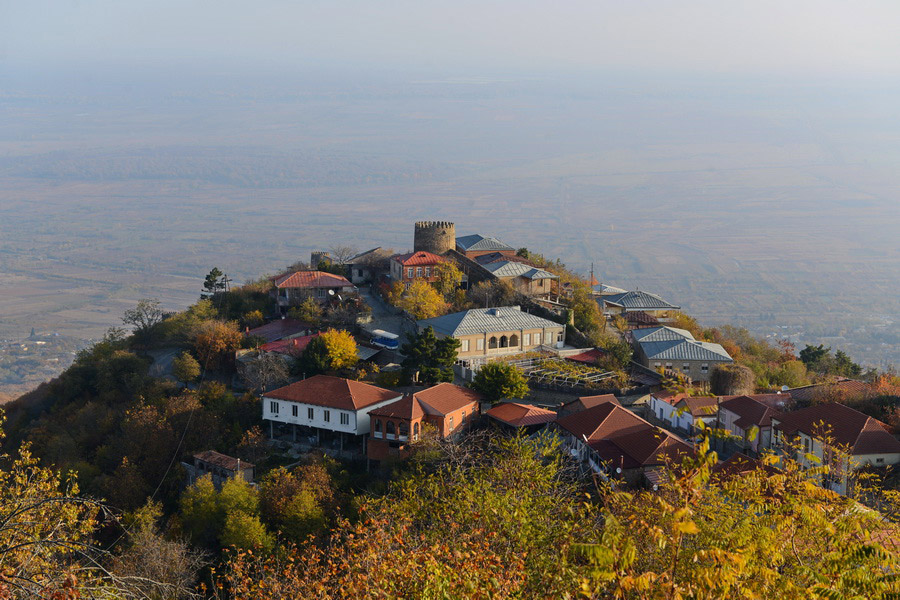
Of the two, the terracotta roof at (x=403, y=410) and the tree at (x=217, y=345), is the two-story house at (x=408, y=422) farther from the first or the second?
the tree at (x=217, y=345)

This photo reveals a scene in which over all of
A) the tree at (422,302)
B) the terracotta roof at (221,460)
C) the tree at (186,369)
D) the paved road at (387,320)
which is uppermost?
the tree at (422,302)

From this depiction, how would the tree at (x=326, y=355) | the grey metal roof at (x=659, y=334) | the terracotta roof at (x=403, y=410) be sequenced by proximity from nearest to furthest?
1. the terracotta roof at (x=403, y=410)
2. the tree at (x=326, y=355)
3. the grey metal roof at (x=659, y=334)

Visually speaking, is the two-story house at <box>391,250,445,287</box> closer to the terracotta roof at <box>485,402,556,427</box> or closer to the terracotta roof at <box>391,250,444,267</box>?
the terracotta roof at <box>391,250,444,267</box>

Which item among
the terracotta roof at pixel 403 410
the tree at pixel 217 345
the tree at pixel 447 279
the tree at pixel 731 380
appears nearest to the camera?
the terracotta roof at pixel 403 410

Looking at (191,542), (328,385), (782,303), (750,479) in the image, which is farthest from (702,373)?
(782,303)

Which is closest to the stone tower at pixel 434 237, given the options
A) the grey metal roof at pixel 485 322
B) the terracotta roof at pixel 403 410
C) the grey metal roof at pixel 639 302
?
the grey metal roof at pixel 639 302

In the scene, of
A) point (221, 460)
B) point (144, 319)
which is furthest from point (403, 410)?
point (144, 319)

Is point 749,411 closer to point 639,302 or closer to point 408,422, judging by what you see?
point 408,422

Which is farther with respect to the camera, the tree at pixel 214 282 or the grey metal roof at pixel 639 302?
the tree at pixel 214 282
